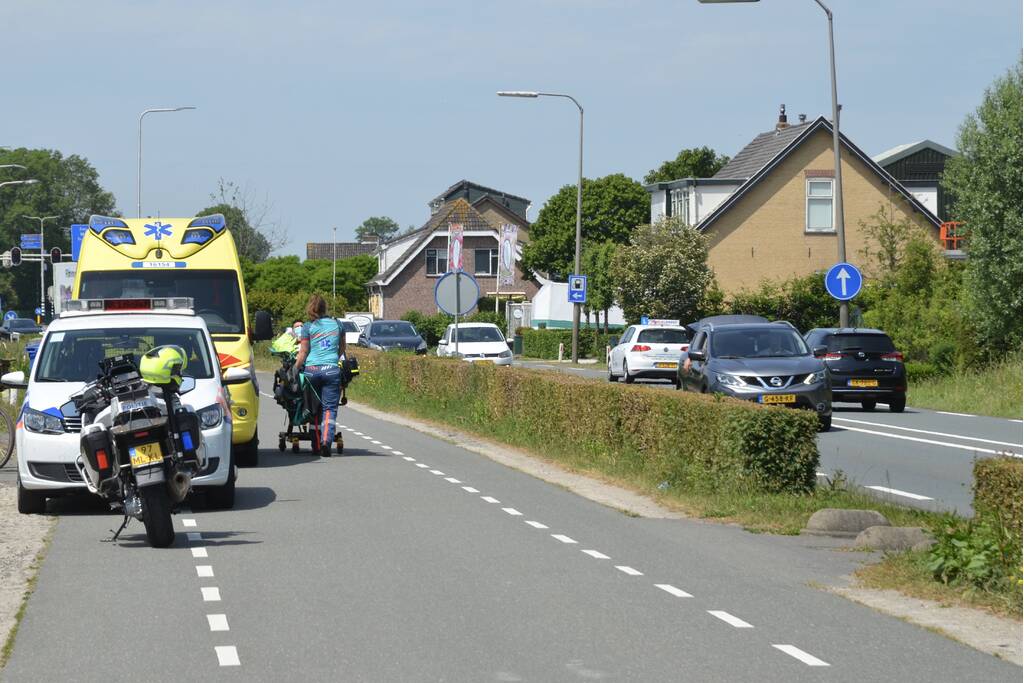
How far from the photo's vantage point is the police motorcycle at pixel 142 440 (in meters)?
11.2

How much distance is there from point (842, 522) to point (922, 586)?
9.03 ft

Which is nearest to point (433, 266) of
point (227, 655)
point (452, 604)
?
point (452, 604)

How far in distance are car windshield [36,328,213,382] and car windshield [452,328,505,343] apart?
29289 mm

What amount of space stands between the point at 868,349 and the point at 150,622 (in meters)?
23.2

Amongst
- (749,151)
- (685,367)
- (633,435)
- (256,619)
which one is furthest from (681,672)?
(749,151)

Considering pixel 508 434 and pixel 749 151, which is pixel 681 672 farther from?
pixel 749 151

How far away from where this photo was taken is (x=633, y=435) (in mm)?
17359

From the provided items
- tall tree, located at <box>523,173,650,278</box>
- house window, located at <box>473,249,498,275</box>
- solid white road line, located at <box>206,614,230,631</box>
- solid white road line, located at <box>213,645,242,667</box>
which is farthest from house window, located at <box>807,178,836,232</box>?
solid white road line, located at <box>213,645,242,667</box>

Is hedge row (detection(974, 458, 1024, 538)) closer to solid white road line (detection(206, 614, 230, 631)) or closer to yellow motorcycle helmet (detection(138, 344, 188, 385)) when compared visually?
solid white road line (detection(206, 614, 230, 631))

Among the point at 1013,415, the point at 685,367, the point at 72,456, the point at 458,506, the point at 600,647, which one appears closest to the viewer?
the point at 600,647

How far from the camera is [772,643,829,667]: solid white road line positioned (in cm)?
752

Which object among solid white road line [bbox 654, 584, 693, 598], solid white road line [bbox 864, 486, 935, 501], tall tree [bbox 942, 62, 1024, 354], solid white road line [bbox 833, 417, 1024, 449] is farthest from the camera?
tall tree [bbox 942, 62, 1024, 354]

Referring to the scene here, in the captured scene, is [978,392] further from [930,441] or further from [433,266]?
[433,266]

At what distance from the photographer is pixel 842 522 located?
12609mm
